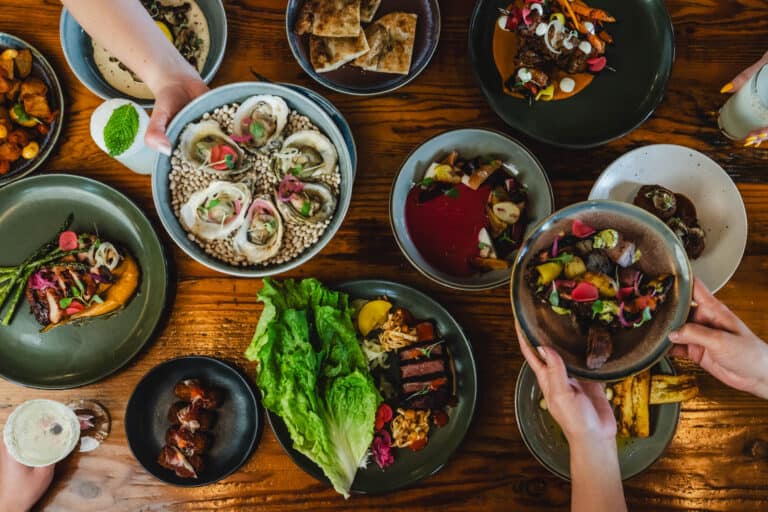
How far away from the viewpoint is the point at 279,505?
1923 mm

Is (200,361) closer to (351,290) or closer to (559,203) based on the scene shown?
(351,290)

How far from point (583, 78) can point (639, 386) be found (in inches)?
41.3

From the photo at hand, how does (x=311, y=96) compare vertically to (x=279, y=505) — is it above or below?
above

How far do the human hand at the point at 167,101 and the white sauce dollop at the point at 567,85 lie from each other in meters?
1.20

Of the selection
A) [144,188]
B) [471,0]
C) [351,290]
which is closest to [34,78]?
[144,188]

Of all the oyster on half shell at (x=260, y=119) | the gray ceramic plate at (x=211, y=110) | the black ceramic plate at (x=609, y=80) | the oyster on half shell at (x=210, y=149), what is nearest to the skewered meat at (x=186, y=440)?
the gray ceramic plate at (x=211, y=110)

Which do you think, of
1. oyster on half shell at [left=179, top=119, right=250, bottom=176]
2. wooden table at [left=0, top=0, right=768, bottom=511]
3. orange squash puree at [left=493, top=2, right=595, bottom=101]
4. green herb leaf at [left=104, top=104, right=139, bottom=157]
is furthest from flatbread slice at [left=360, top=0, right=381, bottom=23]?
green herb leaf at [left=104, top=104, right=139, bottom=157]

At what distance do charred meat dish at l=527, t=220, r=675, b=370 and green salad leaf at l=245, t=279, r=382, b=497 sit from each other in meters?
0.66

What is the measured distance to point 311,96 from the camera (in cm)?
182

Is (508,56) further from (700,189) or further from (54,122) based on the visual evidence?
(54,122)

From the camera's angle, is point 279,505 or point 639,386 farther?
point 279,505

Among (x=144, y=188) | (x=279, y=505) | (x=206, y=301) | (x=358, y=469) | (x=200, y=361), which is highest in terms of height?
(x=144, y=188)

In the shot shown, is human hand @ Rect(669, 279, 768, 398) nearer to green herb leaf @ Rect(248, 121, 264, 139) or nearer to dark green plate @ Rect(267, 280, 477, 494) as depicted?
dark green plate @ Rect(267, 280, 477, 494)

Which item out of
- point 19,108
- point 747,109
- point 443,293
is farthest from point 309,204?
point 747,109
